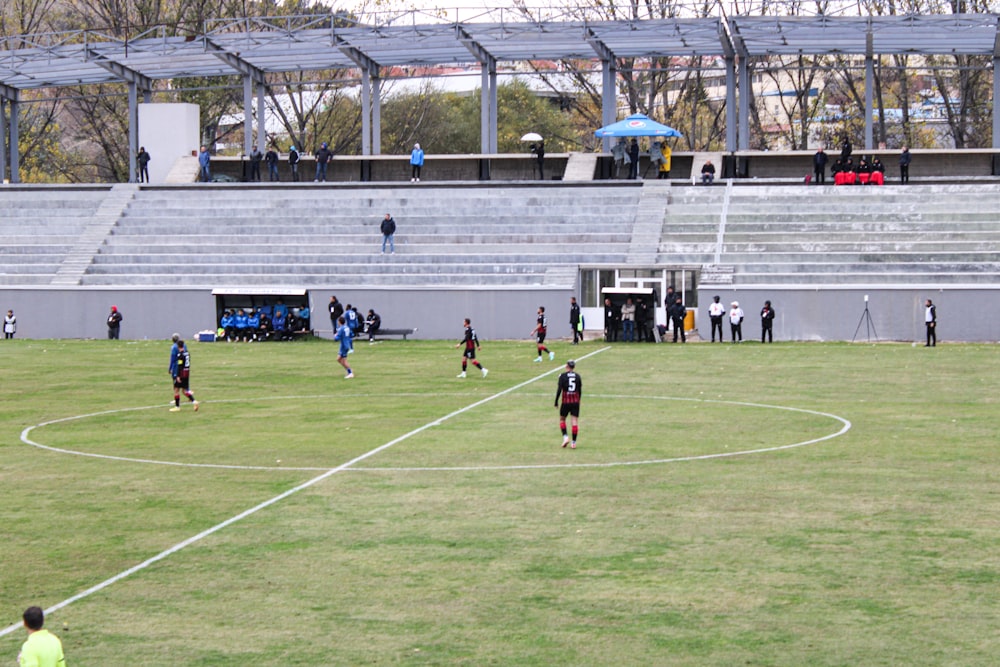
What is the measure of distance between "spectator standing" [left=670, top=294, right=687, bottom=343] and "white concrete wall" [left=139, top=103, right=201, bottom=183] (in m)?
30.1

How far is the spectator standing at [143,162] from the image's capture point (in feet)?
209

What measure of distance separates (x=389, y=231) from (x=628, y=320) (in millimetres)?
12051

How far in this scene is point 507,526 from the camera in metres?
16.5

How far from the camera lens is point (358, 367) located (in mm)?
38062

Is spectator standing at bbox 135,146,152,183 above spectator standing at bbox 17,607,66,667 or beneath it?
above

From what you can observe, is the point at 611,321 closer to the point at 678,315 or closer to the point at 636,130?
the point at 678,315

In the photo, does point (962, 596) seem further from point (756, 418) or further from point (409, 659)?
point (756, 418)

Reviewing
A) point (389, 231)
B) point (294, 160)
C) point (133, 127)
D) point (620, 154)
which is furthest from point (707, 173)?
point (133, 127)

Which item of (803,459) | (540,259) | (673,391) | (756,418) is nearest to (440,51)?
(540,259)

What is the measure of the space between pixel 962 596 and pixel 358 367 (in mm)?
26360

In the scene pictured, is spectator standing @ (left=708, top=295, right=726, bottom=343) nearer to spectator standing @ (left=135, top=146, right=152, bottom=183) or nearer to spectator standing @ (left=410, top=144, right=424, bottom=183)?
spectator standing @ (left=410, top=144, right=424, bottom=183)

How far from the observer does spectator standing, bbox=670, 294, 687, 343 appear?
46.6m

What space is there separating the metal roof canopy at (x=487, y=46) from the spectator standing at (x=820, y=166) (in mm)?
4430

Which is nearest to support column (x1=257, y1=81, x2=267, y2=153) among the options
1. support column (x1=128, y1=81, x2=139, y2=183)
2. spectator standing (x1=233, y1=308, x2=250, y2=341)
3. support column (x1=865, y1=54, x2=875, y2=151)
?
support column (x1=128, y1=81, x2=139, y2=183)
